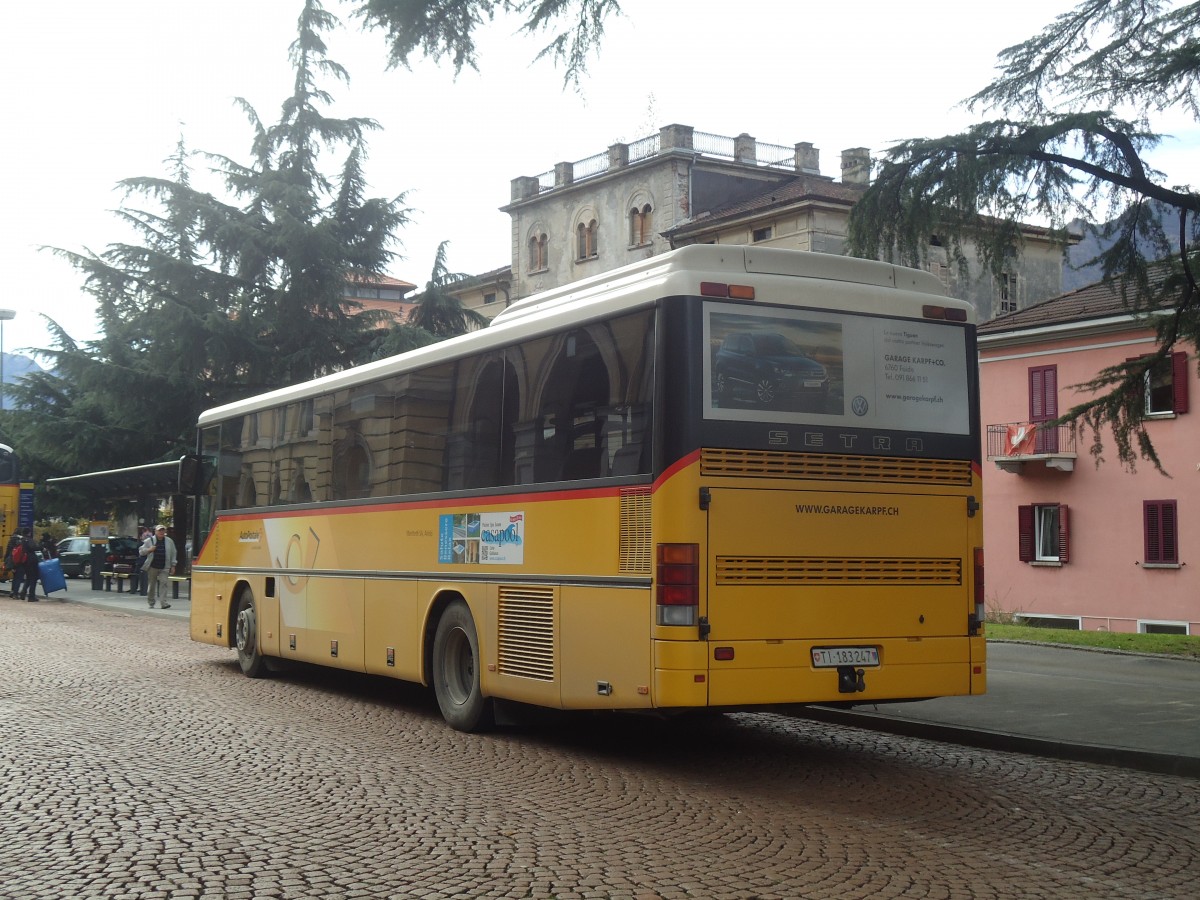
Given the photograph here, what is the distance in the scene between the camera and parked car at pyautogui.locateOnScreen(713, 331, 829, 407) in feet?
30.0

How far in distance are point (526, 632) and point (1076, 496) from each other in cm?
3057

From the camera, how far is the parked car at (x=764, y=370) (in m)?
9.14

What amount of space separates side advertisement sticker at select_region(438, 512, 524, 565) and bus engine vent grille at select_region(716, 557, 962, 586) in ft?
6.79

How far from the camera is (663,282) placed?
30.1 feet

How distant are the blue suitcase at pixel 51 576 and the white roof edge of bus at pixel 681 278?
29022 mm

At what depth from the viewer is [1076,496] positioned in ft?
125

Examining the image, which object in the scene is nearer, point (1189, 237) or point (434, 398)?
point (434, 398)

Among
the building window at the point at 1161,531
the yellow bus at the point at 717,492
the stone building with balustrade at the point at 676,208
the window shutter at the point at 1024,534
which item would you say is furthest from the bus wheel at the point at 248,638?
the stone building with balustrade at the point at 676,208

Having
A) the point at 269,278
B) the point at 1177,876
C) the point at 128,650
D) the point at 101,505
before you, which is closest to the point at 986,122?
the point at 1177,876

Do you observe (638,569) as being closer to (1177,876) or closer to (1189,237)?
(1177,876)

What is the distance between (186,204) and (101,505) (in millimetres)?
11093

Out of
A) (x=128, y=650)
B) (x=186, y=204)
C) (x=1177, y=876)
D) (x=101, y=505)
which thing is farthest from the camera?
(x=101, y=505)

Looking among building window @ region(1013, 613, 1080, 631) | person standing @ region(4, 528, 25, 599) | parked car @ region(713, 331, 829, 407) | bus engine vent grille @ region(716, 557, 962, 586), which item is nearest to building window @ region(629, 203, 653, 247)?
building window @ region(1013, 613, 1080, 631)

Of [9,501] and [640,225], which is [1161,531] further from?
[9,501]
